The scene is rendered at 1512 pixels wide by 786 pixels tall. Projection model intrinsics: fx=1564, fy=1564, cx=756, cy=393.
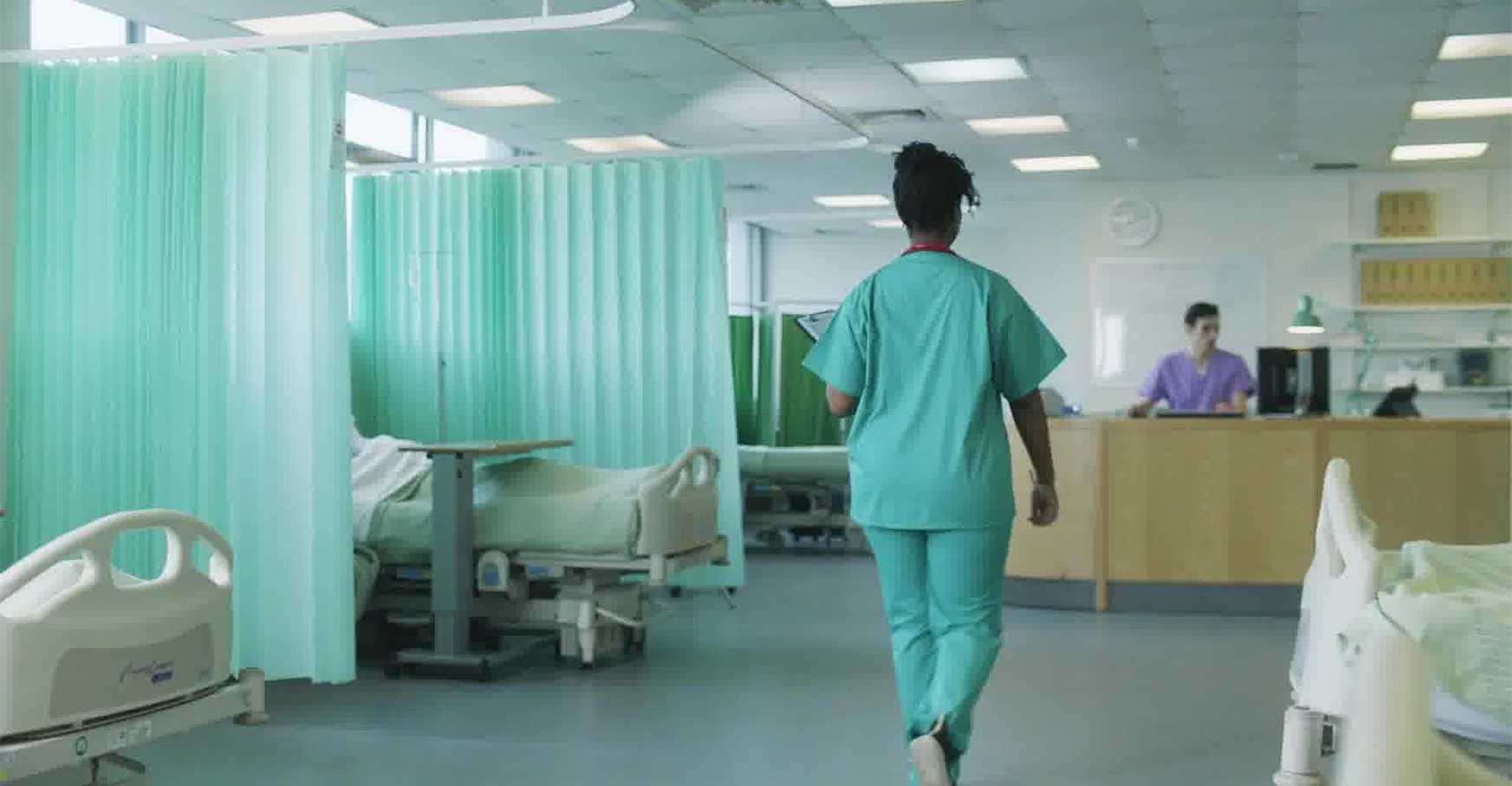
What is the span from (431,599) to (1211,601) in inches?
142

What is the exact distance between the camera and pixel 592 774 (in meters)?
4.21

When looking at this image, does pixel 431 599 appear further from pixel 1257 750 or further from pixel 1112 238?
pixel 1112 238

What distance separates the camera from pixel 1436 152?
11125 millimetres

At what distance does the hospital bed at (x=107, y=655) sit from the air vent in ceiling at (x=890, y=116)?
6.63 m

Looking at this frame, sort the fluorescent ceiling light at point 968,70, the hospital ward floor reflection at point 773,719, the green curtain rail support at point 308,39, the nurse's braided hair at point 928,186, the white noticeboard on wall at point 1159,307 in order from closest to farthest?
the nurse's braided hair at point 928,186, the hospital ward floor reflection at point 773,719, the green curtain rail support at point 308,39, the fluorescent ceiling light at point 968,70, the white noticeboard on wall at point 1159,307

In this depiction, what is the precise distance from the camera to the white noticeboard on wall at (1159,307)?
12375 mm

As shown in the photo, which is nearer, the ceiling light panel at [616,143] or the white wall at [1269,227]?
the ceiling light panel at [616,143]

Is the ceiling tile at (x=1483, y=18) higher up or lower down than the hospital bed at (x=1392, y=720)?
higher up

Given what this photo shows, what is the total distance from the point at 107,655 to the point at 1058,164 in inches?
382

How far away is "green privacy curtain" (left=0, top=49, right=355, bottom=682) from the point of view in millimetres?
5043

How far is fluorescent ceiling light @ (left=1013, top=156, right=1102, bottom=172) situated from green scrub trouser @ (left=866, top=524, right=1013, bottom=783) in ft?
27.6

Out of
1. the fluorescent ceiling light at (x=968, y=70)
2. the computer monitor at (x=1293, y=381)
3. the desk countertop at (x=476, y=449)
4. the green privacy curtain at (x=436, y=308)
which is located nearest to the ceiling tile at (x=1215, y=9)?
the fluorescent ceiling light at (x=968, y=70)

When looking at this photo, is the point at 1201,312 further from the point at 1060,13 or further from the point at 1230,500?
the point at 1060,13

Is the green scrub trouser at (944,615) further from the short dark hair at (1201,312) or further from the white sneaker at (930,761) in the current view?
the short dark hair at (1201,312)
